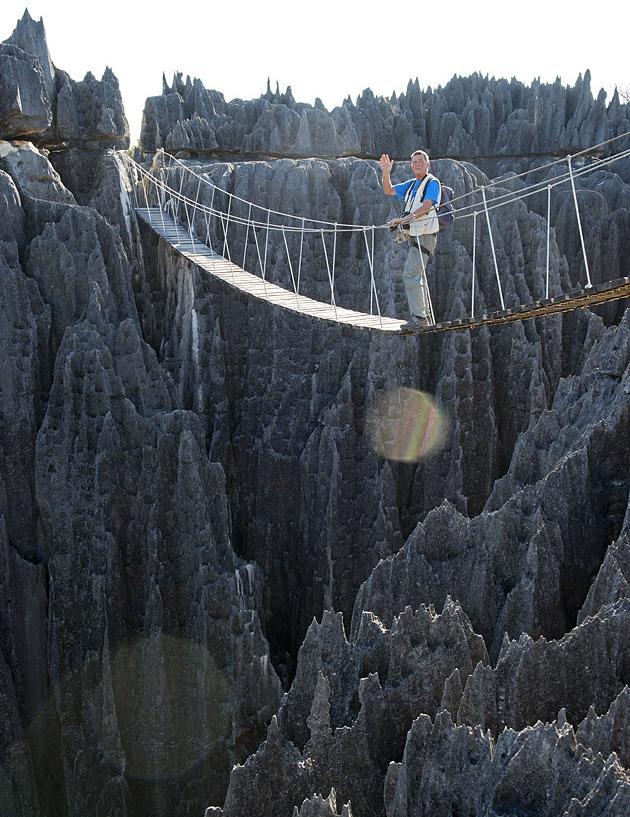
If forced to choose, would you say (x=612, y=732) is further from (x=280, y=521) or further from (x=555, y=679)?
(x=280, y=521)

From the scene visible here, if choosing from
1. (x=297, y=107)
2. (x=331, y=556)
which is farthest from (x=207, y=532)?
(x=297, y=107)

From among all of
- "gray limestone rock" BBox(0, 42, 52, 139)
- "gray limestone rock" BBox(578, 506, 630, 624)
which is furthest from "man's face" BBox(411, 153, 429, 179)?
"gray limestone rock" BBox(0, 42, 52, 139)

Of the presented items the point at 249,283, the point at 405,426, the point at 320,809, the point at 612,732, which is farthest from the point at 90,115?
the point at 612,732

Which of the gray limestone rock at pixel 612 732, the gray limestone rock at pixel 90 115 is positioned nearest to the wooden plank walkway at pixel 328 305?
the gray limestone rock at pixel 90 115

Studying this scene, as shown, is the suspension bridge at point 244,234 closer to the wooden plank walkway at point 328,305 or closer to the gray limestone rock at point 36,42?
the wooden plank walkway at point 328,305

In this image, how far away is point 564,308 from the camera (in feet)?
28.6

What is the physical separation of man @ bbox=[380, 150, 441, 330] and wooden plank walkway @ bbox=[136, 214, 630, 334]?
363mm

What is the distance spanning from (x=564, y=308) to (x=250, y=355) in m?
8.33

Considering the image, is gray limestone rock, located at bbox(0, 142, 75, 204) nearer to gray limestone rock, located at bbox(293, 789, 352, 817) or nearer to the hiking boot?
the hiking boot

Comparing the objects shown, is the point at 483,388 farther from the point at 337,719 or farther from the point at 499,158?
the point at 499,158

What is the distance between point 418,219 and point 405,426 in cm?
609

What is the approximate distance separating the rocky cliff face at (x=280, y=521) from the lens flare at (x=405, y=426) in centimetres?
18

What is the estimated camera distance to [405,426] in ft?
49.8

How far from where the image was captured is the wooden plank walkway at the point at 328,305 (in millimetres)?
8086
